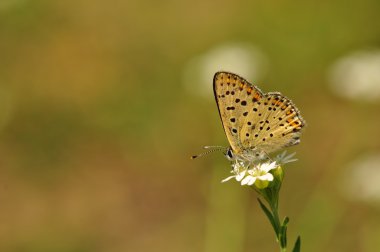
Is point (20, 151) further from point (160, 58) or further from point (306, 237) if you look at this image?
point (306, 237)

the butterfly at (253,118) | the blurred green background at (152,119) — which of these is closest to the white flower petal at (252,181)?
the butterfly at (253,118)

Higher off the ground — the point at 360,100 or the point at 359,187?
the point at 360,100

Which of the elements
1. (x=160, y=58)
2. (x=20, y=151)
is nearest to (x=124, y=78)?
(x=160, y=58)

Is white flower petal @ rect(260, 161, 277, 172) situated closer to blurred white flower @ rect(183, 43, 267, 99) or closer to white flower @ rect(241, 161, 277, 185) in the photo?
white flower @ rect(241, 161, 277, 185)

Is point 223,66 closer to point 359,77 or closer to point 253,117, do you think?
point 359,77

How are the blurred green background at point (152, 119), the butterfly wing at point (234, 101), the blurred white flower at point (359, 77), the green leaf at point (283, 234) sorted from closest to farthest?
the green leaf at point (283, 234), the butterfly wing at point (234, 101), the blurred white flower at point (359, 77), the blurred green background at point (152, 119)

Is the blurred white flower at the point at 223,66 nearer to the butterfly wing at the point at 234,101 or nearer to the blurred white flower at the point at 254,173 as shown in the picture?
the butterfly wing at the point at 234,101

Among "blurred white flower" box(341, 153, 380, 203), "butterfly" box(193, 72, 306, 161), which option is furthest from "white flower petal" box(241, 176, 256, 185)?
"blurred white flower" box(341, 153, 380, 203)
